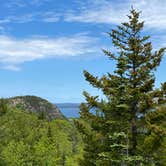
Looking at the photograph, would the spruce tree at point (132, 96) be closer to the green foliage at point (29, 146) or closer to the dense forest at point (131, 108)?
the dense forest at point (131, 108)

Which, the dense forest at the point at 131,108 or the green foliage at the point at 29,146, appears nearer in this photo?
the dense forest at the point at 131,108

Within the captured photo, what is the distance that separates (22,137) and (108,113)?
312ft

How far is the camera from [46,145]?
296ft

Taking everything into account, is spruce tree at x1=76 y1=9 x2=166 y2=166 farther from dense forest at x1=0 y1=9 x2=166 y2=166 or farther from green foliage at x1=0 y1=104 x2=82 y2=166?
green foliage at x1=0 y1=104 x2=82 y2=166

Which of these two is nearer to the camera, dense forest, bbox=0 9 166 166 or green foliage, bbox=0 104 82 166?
dense forest, bbox=0 9 166 166

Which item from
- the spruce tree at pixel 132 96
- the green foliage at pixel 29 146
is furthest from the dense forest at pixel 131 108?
the green foliage at pixel 29 146

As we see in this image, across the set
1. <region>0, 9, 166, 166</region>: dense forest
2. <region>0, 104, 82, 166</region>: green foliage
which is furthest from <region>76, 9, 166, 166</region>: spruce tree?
<region>0, 104, 82, 166</region>: green foliage

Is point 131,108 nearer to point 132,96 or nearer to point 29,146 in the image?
point 132,96

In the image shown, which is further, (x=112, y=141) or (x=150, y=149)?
(x=112, y=141)

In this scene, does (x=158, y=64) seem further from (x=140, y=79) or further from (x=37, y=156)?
(x=37, y=156)

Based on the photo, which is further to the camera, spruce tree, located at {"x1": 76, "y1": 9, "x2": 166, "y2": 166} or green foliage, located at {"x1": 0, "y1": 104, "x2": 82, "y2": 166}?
green foliage, located at {"x1": 0, "y1": 104, "x2": 82, "y2": 166}

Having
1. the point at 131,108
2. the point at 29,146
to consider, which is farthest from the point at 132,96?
the point at 29,146

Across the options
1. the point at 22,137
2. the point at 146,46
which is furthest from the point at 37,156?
the point at 146,46

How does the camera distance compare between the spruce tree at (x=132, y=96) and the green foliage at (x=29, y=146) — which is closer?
the spruce tree at (x=132, y=96)
